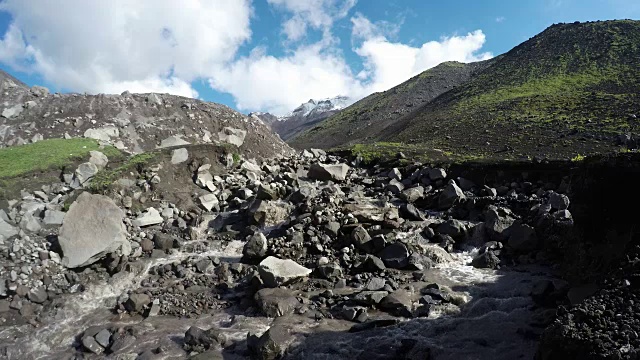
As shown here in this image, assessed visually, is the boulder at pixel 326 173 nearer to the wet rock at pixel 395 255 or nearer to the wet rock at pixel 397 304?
the wet rock at pixel 395 255

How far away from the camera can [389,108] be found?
310 ft

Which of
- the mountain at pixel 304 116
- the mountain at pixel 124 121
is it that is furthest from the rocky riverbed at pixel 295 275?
the mountain at pixel 304 116

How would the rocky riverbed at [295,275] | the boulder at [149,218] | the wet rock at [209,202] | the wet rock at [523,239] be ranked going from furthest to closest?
the wet rock at [209,202]
the boulder at [149,218]
the wet rock at [523,239]
the rocky riverbed at [295,275]

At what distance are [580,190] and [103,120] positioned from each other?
27.1 m

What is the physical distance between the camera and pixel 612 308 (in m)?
7.18

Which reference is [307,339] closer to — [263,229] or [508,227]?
[263,229]

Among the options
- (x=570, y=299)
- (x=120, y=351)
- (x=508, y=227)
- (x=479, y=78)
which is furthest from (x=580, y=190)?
(x=479, y=78)

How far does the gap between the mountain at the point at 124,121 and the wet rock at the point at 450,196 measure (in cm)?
1396

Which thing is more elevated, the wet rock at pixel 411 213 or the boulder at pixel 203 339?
the wet rock at pixel 411 213

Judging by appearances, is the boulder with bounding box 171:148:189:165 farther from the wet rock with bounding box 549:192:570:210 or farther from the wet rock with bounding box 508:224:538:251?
the wet rock with bounding box 549:192:570:210

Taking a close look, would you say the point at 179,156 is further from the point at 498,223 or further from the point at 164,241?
the point at 498,223

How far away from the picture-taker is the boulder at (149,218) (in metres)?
16.7

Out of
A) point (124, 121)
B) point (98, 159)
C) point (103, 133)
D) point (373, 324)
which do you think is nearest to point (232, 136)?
point (124, 121)

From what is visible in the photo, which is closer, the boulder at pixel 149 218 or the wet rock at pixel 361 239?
the wet rock at pixel 361 239
